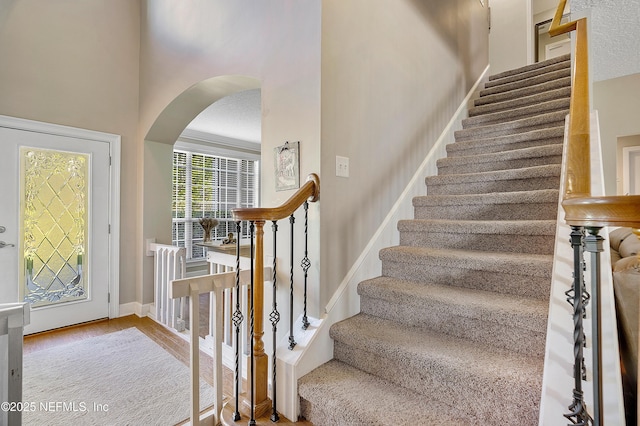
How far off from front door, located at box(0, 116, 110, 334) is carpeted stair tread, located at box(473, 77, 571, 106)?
429 cm

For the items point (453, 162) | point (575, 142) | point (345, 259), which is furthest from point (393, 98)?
point (575, 142)

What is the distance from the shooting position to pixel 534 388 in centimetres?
109

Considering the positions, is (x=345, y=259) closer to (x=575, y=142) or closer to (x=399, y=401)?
(x=399, y=401)

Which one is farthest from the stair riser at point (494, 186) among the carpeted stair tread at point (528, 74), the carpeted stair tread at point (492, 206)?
the carpeted stair tread at point (528, 74)

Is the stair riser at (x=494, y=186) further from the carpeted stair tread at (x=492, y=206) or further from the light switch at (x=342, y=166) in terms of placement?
the light switch at (x=342, y=166)

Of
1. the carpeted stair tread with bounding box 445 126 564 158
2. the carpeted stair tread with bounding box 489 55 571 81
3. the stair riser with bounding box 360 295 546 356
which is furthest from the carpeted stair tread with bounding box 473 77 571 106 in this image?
A: the stair riser with bounding box 360 295 546 356

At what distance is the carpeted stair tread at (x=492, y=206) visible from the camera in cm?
192

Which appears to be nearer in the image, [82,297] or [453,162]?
[453,162]

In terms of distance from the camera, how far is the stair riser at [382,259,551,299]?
156 centimetres

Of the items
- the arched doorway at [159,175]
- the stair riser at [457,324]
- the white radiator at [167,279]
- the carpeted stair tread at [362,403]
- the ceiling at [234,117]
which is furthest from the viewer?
the ceiling at [234,117]

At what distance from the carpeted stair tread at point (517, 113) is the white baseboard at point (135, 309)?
4067 millimetres

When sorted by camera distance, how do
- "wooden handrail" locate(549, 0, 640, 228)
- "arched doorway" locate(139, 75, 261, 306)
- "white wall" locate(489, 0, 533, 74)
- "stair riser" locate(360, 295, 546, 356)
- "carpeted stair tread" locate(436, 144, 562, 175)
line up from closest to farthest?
1. "wooden handrail" locate(549, 0, 640, 228)
2. "stair riser" locate(360, 295, 546, 356)
3. "carpeted stair tread" locate(436, 144, 562, 175)
4. "arched doorway" locate(139, 75, 261, 306)
5. "white wall" locate(489, 0, 533, 74)

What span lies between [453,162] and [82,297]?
12.7ft

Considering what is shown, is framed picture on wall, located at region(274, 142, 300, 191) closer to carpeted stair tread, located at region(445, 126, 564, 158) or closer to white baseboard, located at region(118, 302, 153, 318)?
carpeted stair tread, located at region(445, 126, 564, 158)
